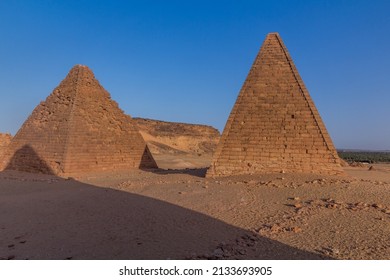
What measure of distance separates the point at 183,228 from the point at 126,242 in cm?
95

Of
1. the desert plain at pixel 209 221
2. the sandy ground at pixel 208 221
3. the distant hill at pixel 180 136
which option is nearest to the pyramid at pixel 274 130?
the desert plain at pixel 209 221

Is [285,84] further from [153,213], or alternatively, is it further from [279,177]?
[153,213]

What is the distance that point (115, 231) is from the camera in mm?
5336

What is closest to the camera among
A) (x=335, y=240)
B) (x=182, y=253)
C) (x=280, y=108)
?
(x=182, y=253)

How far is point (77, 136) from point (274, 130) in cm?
794

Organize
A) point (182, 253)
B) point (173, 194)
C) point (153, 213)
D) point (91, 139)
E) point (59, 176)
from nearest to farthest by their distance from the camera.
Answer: point (182, 253) < point (153, 213) < point (173, 194) < point (59, 176) < point (91, 139)

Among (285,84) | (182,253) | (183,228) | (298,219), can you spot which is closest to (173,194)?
(183,228)

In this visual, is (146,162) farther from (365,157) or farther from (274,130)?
(365,157)

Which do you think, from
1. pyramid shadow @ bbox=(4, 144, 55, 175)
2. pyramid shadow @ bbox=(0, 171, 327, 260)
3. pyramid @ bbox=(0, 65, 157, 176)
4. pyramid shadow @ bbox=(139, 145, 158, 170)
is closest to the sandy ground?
pyramid shadow @ bbox=(0, 171, 327, 260)

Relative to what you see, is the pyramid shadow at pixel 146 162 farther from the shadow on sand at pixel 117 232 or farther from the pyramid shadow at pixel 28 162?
the shadow on sand at pixel 117 232

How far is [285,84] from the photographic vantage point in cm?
1032

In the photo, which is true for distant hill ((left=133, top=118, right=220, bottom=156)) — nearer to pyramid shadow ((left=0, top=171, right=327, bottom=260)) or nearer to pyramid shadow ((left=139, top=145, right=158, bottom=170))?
pyramid shadow ((left=139, top=145, right=158, bottom=170))

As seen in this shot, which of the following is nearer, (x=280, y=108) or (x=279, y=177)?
(x=279, y=177)

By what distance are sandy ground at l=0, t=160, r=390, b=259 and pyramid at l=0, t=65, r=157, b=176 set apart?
16.1ft
